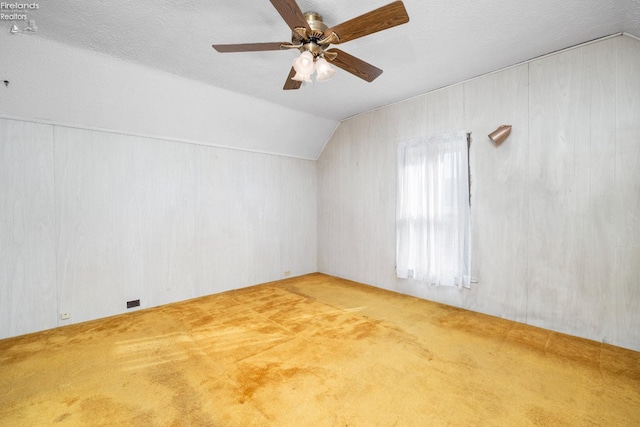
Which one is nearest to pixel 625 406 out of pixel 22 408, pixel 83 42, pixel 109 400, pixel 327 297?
pixel 327 297

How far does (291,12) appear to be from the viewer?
161 centimetres

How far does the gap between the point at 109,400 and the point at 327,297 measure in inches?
101

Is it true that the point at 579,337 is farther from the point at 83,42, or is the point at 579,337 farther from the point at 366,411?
the point at 83,42

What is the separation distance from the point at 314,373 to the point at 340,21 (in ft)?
9.27

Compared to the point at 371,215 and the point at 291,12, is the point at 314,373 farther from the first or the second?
the point at 371,215

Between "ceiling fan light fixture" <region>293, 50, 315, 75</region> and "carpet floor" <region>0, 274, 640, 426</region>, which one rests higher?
"ceiling fan light fixture" <region>293, 50, 315, 75</region>

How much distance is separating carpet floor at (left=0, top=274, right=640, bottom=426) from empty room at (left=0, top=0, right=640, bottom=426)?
0.02m

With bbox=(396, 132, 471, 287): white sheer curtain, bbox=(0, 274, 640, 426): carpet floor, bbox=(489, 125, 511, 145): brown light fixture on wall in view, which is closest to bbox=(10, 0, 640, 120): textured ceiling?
bbox=(489, 125, 511, 145): brown light fixture on wall

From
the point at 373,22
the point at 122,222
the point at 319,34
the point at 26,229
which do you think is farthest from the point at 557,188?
the point at 26,229

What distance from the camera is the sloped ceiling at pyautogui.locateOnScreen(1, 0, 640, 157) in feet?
6.61

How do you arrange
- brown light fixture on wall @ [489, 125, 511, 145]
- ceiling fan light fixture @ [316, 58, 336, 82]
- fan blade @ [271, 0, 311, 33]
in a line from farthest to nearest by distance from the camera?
brown light fixture on wall @ [489, 125, 511, 145], ceiling fan light fixture @ [316, 58, 336, 82], fan blade @ [271, 0, 311, 33]

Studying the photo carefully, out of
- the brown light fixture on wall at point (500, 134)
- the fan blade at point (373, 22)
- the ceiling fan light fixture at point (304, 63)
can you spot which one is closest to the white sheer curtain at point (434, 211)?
the brown light fixture on wall at point (500, 134)

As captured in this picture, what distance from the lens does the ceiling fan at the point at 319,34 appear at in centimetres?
159

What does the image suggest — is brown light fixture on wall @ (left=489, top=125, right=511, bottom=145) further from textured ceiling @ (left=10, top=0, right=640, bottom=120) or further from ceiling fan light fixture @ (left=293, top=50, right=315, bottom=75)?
ceiling fan light fixture @ (left=293, top=50, right=315, bottom=75)
